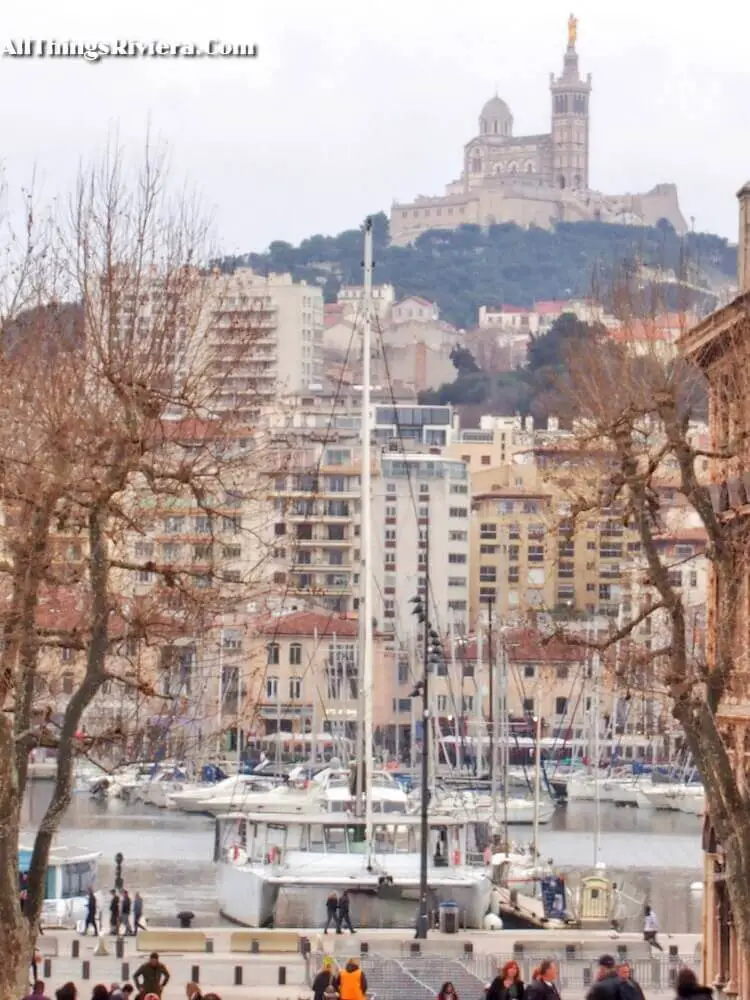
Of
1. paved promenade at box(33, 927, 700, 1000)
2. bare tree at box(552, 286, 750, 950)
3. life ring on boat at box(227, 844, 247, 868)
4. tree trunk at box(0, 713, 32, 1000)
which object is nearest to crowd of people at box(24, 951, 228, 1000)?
tree trunk at box(0, 713, 32, 1000)

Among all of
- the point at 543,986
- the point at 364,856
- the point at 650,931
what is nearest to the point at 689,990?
Answer: the point at 543,986

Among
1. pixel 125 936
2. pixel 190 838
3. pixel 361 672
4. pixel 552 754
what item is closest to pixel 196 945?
pixel 125 936

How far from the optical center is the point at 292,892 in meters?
55.0

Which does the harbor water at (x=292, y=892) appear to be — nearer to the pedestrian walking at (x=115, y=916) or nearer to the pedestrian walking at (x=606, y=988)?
the pedestrian walking at (x=115, y=916)

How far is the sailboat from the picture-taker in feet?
176

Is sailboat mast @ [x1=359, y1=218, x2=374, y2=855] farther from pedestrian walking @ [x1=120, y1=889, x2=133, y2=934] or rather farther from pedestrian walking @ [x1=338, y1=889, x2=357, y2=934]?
pedestrian walking @ [x1=120, y1=889, x2=133, y2=934]

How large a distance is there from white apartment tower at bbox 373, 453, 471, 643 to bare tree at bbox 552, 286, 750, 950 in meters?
116

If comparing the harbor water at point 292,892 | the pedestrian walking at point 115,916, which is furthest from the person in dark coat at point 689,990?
the harbor water at point 292,892

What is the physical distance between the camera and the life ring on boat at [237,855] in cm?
5977

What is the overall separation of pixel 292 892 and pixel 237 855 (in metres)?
6.37

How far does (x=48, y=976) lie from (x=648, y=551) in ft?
46.1

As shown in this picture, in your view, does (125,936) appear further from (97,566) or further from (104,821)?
(104,821)

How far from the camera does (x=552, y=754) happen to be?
14075 centimetres

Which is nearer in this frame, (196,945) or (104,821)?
(196,945)
